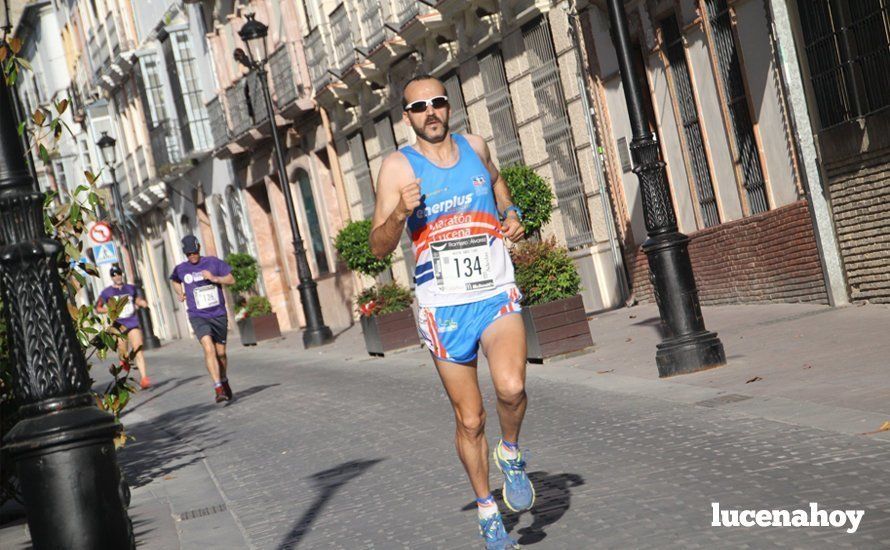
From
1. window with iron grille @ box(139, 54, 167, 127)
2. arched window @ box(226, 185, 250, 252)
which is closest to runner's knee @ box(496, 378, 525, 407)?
arched window @ box(226, 185, 250, 252)

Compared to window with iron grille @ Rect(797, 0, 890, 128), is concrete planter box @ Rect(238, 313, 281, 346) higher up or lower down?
lower down

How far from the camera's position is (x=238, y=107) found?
125 ft

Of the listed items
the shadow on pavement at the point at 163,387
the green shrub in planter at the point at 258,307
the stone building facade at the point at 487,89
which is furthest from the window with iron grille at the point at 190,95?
the shadow on pavement at the point at 163,387

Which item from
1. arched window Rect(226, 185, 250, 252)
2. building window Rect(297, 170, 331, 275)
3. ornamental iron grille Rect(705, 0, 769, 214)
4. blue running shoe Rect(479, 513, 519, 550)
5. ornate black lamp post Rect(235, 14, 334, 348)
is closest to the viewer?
blue running shoe Rect(479, 513, 519, 550)

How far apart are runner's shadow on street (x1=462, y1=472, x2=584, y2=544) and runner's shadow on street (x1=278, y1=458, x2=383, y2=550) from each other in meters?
0.91

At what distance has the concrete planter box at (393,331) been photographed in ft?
68.8

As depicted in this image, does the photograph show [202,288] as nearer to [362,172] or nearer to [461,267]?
[461,267]

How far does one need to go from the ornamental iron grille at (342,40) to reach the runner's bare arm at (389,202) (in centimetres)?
2427

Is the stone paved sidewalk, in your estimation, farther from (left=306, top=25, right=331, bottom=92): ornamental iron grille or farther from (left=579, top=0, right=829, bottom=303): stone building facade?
(left=306, top=25, right=331, bottom=92): ornamental iron grille

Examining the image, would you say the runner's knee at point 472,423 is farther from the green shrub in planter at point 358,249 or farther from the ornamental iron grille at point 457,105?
the ornamental iron grille at point 457,105

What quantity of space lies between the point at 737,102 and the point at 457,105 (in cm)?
958

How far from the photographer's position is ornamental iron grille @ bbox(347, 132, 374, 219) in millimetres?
32250

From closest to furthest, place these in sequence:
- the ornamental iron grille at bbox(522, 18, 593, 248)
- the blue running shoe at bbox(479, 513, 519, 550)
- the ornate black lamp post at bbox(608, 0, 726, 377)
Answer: the blue running shoe at bbox(479, 513, 519, 550) → the ornate black lamp post at bbox(608, 0, 726, 377) → the ornamental iron grille at bbox(522, 18, 593, 248)

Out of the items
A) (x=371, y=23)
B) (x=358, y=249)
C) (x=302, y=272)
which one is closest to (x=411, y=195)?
(x=358, y=249)
